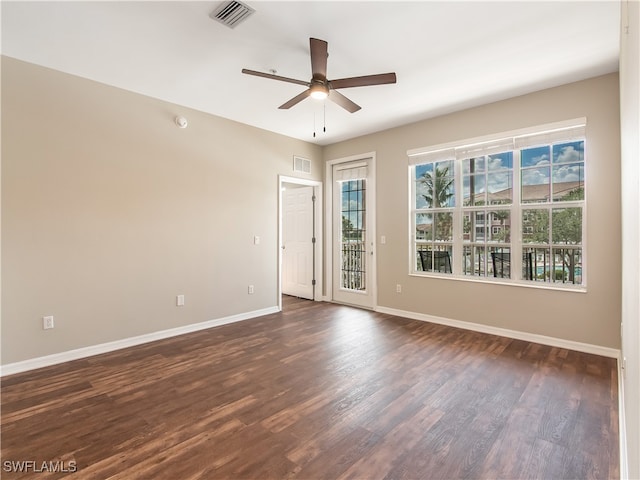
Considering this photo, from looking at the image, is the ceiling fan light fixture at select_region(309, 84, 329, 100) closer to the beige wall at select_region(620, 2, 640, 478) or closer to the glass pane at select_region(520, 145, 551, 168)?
the beige wall at select_region(620, 2, 640, 478)

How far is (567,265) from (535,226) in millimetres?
542

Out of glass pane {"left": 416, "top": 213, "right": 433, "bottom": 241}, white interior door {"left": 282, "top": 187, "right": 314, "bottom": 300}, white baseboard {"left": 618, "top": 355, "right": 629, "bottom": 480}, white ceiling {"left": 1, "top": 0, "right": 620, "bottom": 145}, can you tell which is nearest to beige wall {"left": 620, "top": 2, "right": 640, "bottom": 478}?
white baseboard {"left": 618, "top": 355, "right": 629, "bottom": 480}

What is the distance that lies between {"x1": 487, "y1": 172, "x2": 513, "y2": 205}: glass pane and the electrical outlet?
5.11m

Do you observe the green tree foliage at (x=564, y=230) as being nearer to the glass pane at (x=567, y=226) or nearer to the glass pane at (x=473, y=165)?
the glass pane at (x=567, y=226)

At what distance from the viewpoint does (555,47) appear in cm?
278

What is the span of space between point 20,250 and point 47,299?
52 cm

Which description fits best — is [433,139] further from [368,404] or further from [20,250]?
[20,250]

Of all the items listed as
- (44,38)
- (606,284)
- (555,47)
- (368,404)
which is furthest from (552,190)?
(44,38)

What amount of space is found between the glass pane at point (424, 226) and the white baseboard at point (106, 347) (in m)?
2.85

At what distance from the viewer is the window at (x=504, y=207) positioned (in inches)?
140

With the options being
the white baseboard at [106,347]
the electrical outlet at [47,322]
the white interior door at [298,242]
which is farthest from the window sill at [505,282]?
the electrical outlet at [47,322]

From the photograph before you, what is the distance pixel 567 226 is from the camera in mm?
3582

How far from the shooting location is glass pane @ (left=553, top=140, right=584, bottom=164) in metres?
3.51

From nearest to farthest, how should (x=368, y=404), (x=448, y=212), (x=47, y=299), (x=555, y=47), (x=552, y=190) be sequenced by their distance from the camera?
(x=368, y=404) < (x=555, y=47) < (x=47, y=299) < (x=552, y=190) < (x=448, y=212)
